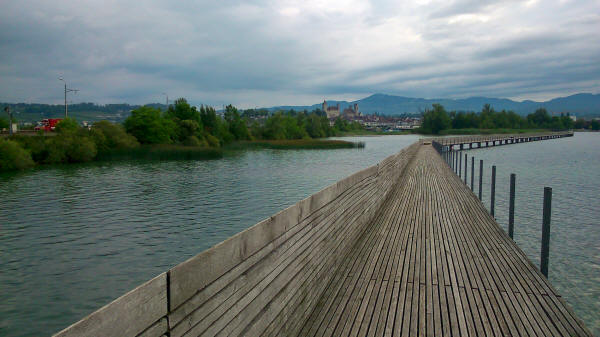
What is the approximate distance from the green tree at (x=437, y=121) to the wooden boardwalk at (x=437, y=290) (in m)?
161

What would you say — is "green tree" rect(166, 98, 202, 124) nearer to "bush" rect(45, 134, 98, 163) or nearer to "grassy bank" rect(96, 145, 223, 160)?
"grassy bank" rect(96, 145, 223, 160)

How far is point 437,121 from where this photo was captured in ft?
536

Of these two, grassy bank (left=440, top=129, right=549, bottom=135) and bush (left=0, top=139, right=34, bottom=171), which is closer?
bush (left=0, top=139, right=34, bottom=171)

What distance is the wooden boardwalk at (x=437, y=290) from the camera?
15.2 feet

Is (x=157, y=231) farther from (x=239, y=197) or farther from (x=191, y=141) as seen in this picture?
(x=191, y=141)

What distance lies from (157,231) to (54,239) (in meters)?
3.29

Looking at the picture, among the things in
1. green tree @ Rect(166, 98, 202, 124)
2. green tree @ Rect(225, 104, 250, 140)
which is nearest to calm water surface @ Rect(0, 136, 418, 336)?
green tree @ Rect(166, 98, 202, 124)

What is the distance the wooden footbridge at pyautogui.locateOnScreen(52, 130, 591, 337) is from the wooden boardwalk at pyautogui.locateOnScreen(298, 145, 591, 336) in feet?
0.05

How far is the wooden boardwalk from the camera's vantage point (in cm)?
463

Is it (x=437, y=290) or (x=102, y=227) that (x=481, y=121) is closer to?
(x=102, y=227)

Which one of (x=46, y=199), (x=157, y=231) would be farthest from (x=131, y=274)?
(x=46, y=199)

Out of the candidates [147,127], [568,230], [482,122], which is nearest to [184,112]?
[147,127]

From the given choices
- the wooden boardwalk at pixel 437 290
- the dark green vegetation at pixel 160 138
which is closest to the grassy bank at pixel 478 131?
the dark green vegetation at pixel 160 138

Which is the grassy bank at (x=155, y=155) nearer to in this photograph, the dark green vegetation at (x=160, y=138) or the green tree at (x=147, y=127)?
the dark green vegetation at (x=160, y=138)
